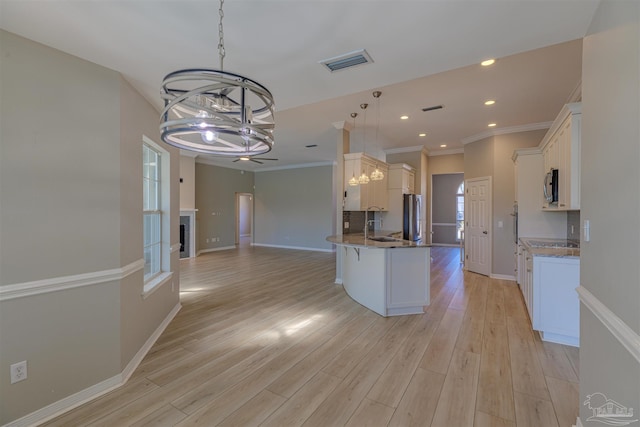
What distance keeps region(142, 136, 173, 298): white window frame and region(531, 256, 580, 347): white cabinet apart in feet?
13.7

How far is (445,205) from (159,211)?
34.2 ft

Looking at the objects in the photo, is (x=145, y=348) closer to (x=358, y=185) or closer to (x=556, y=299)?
(x=358, y=185)

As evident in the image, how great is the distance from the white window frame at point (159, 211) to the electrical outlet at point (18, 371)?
52.7 inches

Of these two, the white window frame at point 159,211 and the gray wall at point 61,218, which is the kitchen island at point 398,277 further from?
the gray wall at point 61,218

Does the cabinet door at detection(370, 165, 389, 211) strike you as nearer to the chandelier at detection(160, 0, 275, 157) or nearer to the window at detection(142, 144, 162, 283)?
the window at detection(142, 144, 162, 283)

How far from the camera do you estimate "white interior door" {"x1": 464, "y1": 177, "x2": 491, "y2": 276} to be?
582 centimetres

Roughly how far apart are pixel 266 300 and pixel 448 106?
4159mm

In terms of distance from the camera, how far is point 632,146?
3.67ft

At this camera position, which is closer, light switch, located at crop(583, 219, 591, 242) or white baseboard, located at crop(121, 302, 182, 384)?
light switch, located at crop(583, 219, 591, 242)

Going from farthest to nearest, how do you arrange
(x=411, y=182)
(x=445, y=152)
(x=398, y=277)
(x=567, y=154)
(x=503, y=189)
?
(x=445, y=152)
(x=411, y=182)
(x=503, y=189)
(x=398, y=277)
(x=567, y=154)

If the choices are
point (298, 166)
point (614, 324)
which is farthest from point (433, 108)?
point (298, 166)

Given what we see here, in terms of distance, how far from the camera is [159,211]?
11.2 feet

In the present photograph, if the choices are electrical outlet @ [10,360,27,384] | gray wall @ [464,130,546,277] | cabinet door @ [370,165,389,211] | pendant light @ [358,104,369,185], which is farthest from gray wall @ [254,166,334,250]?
electrical outlet @ [10,360,27,384]

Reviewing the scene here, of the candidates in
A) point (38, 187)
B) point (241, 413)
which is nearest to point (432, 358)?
point (241, 413)
